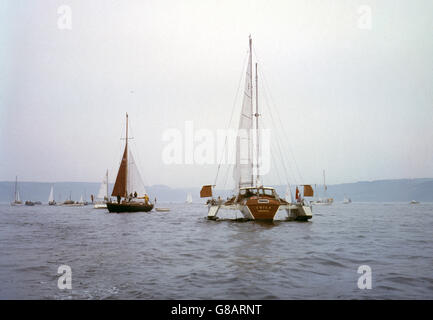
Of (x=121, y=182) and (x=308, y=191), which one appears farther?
(x=121, y=182)

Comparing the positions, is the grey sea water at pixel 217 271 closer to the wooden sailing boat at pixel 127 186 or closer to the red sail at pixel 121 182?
the wooden sailing boat at pixel 127 186

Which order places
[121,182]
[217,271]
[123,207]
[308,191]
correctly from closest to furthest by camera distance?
[217,271] < [308,191] < [123,207] < [121,182]

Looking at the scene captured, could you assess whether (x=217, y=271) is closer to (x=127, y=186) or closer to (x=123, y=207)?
(x=123, y=207)

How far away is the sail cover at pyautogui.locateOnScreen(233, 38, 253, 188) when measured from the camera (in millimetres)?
38219

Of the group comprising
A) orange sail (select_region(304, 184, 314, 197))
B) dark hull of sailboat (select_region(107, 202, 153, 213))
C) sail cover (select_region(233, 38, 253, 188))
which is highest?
sail cover (select_region(233, 38, 253, 188))

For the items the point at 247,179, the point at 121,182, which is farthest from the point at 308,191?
the point at 121,182

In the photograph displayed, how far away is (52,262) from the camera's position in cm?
1260

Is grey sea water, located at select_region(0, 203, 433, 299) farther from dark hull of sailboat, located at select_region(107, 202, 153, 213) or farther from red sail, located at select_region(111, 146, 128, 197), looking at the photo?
red sail, located at select_region(111, 146, 128, 197)

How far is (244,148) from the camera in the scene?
38812mm

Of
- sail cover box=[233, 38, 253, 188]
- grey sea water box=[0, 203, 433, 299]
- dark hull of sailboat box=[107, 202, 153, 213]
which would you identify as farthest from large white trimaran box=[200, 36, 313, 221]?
dark hull of sailboat box=[107, 202, 153, 213]

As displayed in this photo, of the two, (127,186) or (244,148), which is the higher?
(244,148)

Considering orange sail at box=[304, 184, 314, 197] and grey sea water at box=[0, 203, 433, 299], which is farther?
orange sail at box=[304, 184, 314, 197]

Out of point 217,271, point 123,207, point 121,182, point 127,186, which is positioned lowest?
point 123,207
